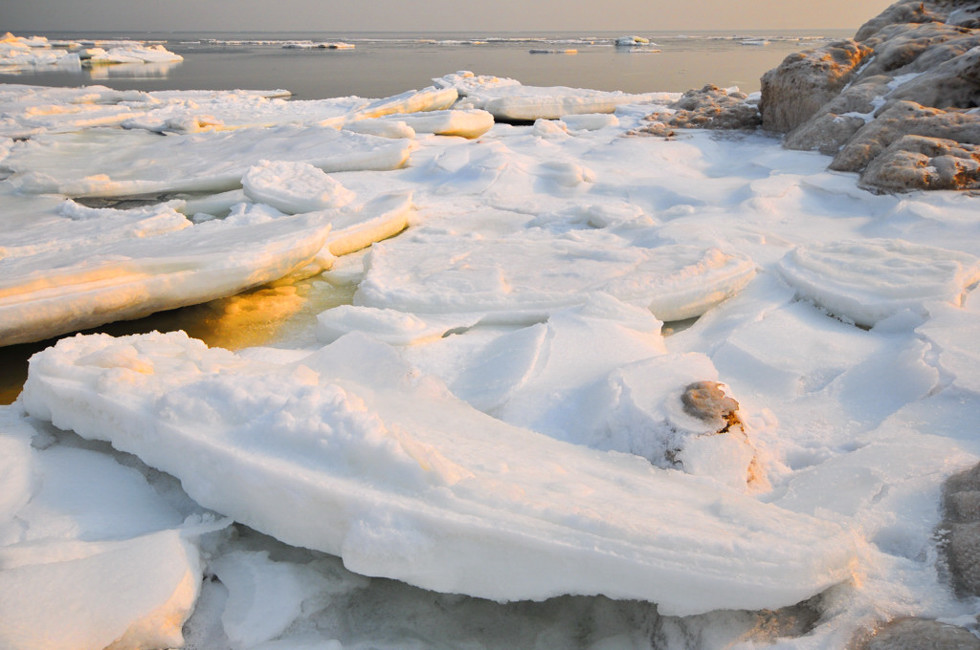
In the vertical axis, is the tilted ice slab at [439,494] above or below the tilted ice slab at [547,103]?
below

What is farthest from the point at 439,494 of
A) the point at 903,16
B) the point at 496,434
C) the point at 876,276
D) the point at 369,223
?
the point at 903,16

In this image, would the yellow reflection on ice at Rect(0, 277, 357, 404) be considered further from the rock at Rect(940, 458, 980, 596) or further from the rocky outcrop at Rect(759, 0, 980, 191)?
the rocky outcrop at Rect(759, 0, 980, 191)

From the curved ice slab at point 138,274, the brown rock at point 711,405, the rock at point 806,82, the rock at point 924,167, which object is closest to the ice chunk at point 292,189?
the curved ice slab at point 138,274

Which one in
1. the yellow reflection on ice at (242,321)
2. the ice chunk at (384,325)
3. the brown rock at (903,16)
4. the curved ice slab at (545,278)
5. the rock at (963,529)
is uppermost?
the brown rock at (903,16)

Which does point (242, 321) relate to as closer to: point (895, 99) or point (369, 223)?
point (369, 223)

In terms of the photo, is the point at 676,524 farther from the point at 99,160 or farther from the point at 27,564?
the point at 99,160

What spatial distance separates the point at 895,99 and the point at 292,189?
17.4ft

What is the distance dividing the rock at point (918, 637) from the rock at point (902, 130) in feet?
15.2

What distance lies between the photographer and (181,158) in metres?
6.08

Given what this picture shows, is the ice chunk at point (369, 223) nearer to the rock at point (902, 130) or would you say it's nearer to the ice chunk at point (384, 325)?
the ice chunk at point (384, 325)

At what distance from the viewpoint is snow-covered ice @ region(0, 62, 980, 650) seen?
1.37m

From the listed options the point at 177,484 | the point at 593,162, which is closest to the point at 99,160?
the point at 593,162

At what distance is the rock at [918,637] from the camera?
46.9 inches

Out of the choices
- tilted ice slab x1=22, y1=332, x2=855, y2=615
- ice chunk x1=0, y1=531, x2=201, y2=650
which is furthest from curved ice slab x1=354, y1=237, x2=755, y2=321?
ice chunk x1=0, y1=531, x2=201, y2=650
